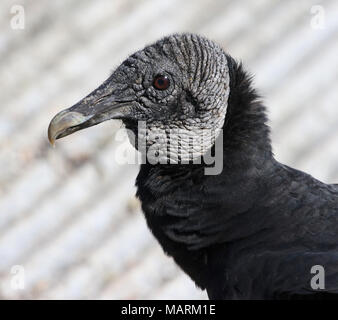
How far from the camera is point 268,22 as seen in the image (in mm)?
5449

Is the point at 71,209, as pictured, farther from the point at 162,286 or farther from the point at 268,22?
the point at 268,22

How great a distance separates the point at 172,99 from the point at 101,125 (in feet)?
5.46

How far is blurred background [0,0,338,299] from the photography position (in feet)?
14.9

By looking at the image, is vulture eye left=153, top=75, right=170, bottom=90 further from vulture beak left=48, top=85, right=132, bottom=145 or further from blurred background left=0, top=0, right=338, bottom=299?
blurred background left=0, top=0, right=338, bottom=299

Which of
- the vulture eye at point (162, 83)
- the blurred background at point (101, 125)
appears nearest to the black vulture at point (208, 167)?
the vulture eye at point (162, 83)

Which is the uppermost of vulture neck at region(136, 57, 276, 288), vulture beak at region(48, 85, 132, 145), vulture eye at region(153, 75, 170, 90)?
vulture eye at region(153, 75, 170, 90)

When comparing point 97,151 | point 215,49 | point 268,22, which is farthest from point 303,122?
point 215,49

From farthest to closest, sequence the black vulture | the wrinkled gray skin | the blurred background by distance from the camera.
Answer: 1. the blurred background
2. the wrinkled gray skin
3. the black vulture

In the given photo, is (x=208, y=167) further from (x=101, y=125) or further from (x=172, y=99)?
(x=101, y=125)

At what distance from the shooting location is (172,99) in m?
3.39

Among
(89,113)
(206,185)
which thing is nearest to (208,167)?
(206,185)

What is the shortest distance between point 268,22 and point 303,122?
2.70ft

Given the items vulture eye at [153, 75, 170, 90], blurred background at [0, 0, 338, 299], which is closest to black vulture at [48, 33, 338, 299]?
vulture eye at [153, 75, 170, 90]

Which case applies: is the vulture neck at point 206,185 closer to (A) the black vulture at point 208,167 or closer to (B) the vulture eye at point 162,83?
(A) the black vulture at point 208,167
